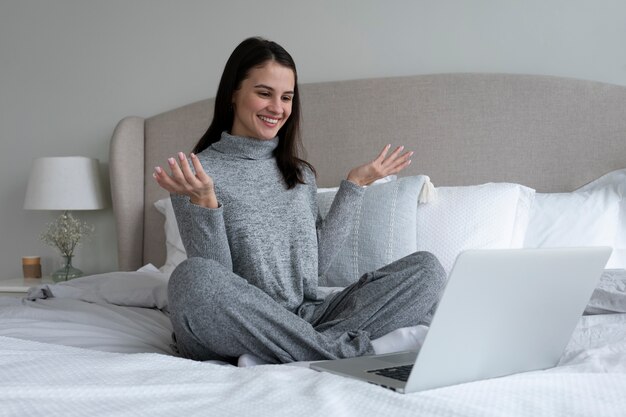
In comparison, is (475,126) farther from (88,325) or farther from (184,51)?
(88,325)

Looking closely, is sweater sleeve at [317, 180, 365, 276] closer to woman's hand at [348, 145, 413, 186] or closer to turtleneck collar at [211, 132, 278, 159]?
woman's hand at [348, 145, 413, 186]

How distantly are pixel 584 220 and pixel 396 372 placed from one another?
1459 millimetres

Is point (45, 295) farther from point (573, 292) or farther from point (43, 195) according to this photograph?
point (573, 292)

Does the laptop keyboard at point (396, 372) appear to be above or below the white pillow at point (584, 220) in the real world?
above

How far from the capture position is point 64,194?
327 centimetres

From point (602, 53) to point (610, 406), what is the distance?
2.10 meters

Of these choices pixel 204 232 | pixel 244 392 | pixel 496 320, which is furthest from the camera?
pixel 204 232

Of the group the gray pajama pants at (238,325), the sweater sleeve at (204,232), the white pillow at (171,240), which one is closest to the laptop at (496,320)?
the gray pajama pants at (238,325)

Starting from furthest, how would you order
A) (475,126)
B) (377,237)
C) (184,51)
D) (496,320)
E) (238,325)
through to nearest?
1. (184,51)
2. (475,126)
3. (377,237)
4. (238,325)
5. (496,320)

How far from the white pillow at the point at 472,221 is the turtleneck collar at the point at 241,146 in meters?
0.67

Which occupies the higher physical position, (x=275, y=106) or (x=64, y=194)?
(x=275, y=106)

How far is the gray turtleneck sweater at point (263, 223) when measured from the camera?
1.72 meters

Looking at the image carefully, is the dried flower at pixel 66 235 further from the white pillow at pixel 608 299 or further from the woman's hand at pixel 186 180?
the white pillow at pixel 608 299

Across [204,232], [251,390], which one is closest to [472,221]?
[204,232]
